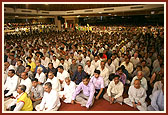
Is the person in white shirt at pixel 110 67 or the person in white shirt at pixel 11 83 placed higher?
the person in white shirt at pixel 110 67

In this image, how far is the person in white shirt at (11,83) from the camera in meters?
4.06

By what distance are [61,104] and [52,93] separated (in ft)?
1.82

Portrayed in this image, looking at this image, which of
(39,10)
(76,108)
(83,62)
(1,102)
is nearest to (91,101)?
(76,108)

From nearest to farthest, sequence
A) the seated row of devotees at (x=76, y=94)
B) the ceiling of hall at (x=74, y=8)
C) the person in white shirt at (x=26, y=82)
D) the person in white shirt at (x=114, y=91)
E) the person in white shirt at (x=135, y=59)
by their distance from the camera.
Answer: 1. the seated row of devotees at (x=76, y=94)
2. the person in white shirt at (x=114, y=91)
3. the person in white shirt at (x=26, y=82)
4. the person in white shirt at (x=135, y=59)
5. the ceiling of hall at (x=74, y=8)

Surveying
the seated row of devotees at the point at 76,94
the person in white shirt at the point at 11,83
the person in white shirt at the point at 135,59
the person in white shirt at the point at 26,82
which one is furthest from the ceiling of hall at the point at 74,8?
the seated row of devotees at the point at 76,94

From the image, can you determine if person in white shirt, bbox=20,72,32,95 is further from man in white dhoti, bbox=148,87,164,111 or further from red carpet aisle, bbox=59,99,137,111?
man in white dhoti, bbox=148,87,164,111

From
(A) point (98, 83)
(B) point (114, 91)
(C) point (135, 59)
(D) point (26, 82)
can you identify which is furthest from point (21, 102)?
(C) point (135, 59)

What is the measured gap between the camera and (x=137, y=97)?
136 inches

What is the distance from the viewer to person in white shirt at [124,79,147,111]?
3.34 meters

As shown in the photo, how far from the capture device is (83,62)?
571cm

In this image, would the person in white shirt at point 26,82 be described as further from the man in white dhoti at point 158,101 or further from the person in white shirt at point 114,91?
the man in white dhoti at point 158,101

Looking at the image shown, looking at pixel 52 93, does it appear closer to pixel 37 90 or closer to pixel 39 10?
pixel 37 90

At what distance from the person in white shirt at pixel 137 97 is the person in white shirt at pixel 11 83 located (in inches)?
115

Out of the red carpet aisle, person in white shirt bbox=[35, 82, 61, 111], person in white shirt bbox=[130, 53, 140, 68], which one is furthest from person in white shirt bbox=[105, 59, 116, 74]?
person in white shirt bbox=[35, 82, 61, 111]
